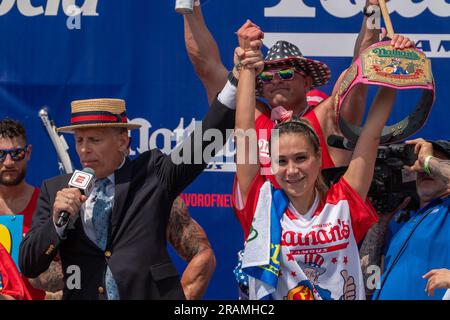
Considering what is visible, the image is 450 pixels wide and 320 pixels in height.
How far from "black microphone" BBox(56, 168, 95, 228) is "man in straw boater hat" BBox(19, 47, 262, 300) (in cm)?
2

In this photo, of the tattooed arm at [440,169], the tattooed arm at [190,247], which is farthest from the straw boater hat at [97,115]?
the tattooed arm at [440,169]

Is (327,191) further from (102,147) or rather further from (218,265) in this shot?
(218,265)

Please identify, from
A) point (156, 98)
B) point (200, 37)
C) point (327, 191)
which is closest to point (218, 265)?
point (156, 98)

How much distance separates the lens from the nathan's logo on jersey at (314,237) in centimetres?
291

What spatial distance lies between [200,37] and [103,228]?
1.21 m

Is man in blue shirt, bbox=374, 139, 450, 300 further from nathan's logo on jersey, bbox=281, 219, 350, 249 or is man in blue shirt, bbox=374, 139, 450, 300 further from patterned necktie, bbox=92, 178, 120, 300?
patterned necktie, bbox=92, 178, 120, 300

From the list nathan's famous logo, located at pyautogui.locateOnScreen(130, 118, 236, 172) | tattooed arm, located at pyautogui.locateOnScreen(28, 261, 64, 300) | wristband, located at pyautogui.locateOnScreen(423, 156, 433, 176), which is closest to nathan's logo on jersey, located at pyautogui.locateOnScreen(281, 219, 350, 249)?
wristband, located at pyautogui.locateOnScreen(423, 156, 433, 176)

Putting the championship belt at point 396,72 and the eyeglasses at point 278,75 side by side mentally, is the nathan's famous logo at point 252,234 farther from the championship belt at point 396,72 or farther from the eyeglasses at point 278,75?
the eyeglasses at point 278,75

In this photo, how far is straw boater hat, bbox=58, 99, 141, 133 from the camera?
3.36 m

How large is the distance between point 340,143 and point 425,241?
0.56 m

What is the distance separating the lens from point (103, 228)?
3.26 m

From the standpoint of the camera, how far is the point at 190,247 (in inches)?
143

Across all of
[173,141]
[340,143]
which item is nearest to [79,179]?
[340,143]

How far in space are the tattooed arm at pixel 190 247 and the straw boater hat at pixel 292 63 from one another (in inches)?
29.3
